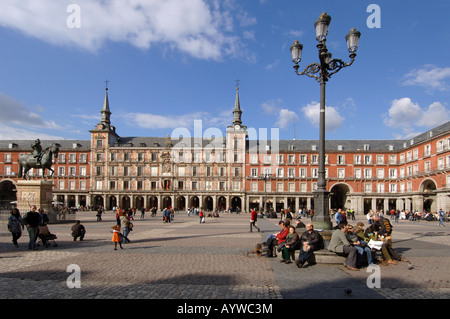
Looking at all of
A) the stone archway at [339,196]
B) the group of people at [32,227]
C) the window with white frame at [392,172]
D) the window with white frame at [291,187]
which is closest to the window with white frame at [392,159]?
the window with white frame at [392,172]

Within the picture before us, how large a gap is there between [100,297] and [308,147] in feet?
189

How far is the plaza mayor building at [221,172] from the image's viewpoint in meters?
57.1

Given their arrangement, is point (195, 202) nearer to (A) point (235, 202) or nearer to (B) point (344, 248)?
(A) point (235, 202)

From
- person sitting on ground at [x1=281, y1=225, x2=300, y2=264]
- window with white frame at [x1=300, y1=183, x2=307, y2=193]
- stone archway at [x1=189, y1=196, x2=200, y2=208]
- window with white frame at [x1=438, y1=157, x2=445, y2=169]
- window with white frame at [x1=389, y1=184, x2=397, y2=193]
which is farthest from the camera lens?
stone archway at [x1=189, y1=196, x2=200, y2=208]

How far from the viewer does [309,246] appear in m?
8.80

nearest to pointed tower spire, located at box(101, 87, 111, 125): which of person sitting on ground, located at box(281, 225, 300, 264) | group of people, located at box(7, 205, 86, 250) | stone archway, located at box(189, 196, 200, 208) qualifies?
stone archway, located at box(189, 196, 200, 208)

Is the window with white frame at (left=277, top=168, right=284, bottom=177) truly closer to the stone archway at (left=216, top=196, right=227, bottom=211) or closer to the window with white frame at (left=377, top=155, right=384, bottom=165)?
the stone archway at (left=216, top=196, right=227, bottom=211)

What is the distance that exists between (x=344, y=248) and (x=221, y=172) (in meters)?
50.8

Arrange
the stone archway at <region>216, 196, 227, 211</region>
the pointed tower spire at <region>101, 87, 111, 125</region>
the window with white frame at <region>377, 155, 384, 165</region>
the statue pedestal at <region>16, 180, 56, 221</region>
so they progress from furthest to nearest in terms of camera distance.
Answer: the pointed tower spire at <region>101, 87, 111, 125</region>
the stone archway at <region>216, 196, 227, 211</region>
the window with white frame at <region>377, 155, 384, 165</region>
the statue pedestal at <region>16, 180, 56, 221</region>

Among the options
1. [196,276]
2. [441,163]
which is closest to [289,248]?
[196,276]

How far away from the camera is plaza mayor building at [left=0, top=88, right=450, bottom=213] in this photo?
187ft

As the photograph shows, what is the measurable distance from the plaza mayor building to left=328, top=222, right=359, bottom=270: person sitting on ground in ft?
153
